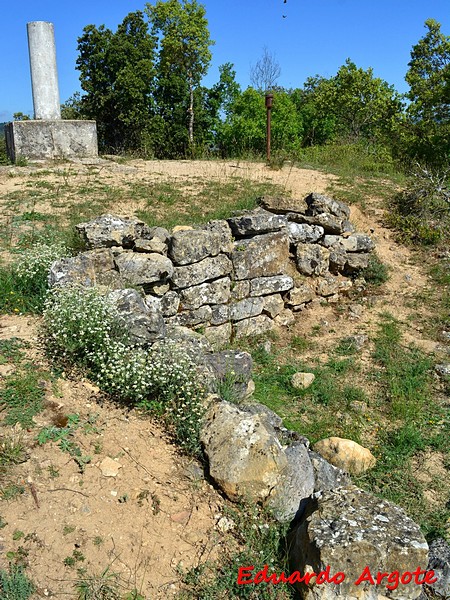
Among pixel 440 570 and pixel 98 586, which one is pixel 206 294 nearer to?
pixel 440 570

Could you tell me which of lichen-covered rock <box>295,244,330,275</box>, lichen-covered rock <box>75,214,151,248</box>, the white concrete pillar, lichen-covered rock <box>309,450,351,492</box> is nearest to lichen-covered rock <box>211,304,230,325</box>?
lichen-covered rock <box>75,214,151,248</box>

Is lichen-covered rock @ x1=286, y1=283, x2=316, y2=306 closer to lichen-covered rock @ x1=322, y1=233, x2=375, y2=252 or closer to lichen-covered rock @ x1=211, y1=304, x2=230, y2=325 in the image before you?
lichen-covered rock @ x1=322, y1=233, x2=375, y2=252

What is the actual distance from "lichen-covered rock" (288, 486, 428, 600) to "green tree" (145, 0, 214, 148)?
58.6ft

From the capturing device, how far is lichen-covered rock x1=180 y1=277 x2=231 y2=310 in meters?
6.91

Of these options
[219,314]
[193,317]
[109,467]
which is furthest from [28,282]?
[109,467]

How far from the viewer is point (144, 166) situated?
11500 millimetres

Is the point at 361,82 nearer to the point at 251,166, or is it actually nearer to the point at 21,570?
the point at 251,166

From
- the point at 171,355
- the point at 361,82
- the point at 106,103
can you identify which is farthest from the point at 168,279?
the point at 361,82

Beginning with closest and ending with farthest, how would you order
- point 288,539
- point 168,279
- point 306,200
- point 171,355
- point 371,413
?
1. point 288,539
2. point 171,355
3. point 371,413
4. point 168,279
5. point 306,200

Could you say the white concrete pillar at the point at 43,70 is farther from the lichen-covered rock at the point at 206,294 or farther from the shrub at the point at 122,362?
the shrub at the point at 122,362

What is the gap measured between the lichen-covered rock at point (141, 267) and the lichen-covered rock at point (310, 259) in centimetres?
275

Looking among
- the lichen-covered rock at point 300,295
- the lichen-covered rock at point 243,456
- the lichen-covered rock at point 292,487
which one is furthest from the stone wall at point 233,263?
the lichen-covered rock at point 292,487

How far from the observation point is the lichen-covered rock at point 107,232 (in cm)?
611

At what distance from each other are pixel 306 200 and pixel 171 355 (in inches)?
202
